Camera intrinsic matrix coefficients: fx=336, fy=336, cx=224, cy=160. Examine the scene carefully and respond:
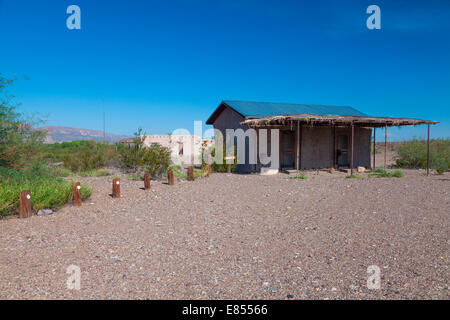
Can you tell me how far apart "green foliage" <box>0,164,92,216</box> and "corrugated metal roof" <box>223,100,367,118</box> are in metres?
8.90

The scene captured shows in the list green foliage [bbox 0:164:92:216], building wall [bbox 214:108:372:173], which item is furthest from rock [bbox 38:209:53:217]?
building wall [bbox 214:108:372:173]

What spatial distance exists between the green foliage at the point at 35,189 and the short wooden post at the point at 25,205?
218 mm

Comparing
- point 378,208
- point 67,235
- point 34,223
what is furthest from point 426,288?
point 34,223

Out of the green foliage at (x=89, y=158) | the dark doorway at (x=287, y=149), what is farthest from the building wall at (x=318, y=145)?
the green foliage at (x=89, y=158)

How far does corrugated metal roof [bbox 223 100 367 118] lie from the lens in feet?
52.8

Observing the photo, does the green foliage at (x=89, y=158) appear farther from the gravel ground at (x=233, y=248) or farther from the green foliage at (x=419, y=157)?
the green foliage at (x=419, y=157)

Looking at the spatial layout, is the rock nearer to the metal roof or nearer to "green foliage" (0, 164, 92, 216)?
"green foliage" (0, 164, 92, 216)

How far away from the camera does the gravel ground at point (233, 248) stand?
11.9 ft

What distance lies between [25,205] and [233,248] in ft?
14.6

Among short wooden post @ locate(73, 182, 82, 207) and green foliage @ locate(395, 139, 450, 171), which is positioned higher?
green foliage @ locate(395, 139, 450, 171)

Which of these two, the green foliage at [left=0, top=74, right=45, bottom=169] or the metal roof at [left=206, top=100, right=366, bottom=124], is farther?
the metal roof at [left=206, top=100, right=366, bottom=124]

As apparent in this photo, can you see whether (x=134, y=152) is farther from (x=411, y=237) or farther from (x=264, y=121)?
(x=411, y=237)

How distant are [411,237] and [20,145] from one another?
8.62 metres
